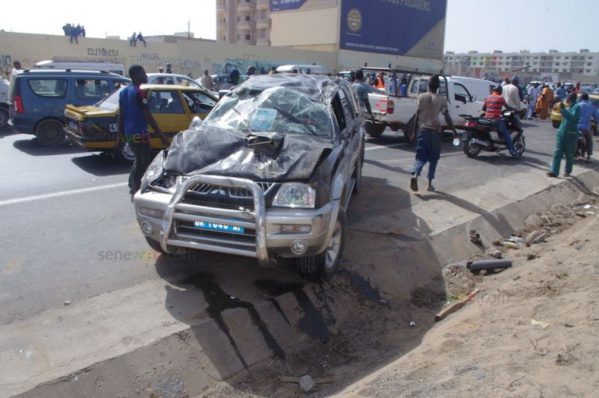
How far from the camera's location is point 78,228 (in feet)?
20.1

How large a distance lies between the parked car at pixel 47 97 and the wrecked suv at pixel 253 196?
8.40 metres

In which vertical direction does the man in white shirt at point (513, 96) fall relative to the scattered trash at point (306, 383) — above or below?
above

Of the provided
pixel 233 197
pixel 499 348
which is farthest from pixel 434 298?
pixel 233 197

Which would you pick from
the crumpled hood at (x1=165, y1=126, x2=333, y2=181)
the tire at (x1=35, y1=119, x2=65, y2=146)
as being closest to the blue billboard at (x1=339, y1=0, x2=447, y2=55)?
the tire at (x1=35, y1=119, x2=65, y2=146)

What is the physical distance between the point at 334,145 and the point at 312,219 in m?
1.42

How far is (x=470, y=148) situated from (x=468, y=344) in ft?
31.2

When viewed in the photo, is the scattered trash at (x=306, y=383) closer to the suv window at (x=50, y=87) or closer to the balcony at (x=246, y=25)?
the suv window at (x=50, y=87)

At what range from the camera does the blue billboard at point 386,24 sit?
50969 millimetres

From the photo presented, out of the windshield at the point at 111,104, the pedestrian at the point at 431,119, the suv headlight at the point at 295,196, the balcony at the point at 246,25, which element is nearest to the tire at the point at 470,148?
the pedestrian at the point at 431,119

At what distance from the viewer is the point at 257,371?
13.1 feet

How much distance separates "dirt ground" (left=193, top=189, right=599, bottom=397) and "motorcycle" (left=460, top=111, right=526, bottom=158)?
639 centimetres

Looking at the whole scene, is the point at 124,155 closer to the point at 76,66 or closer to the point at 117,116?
the point at 117,116

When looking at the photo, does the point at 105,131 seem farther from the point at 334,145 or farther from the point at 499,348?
the point at 499,348

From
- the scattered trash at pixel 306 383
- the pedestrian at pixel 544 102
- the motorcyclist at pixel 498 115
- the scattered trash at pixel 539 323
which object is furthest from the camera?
the pedestrian at pixel 544 102
